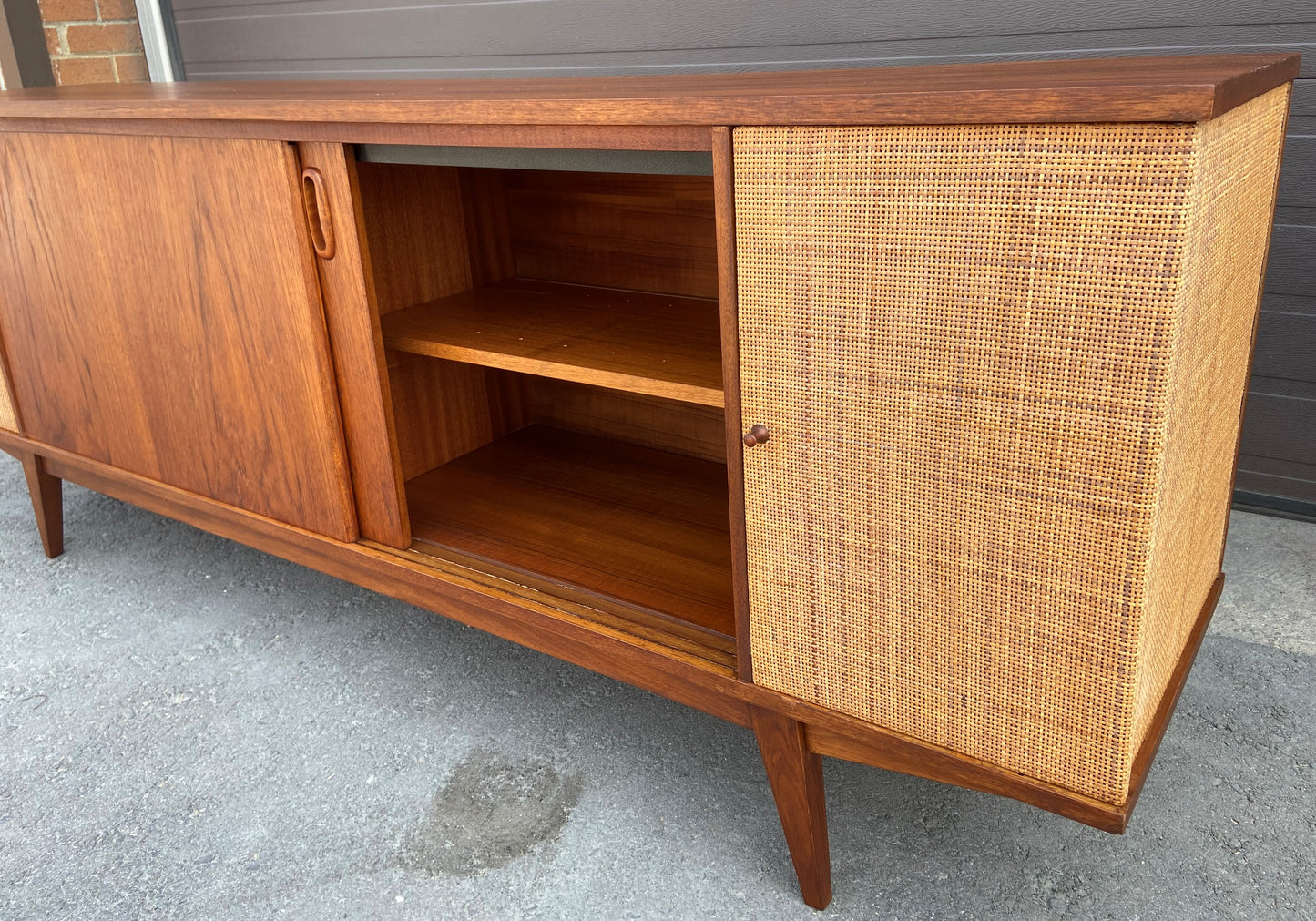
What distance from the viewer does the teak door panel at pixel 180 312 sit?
1.50 meters

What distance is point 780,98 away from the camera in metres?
0.98

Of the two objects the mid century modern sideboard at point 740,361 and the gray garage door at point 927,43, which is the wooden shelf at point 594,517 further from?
the gray garage door at point 927,43

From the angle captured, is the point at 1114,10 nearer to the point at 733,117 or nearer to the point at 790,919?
the point at 733,117

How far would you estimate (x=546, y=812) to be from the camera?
1446 mm

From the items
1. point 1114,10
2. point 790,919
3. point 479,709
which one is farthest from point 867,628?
point 1114,10

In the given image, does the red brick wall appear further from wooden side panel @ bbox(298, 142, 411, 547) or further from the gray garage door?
wooden side panel @ bbox(298, 142, 411, 547)

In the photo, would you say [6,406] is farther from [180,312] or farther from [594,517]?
[594,517]

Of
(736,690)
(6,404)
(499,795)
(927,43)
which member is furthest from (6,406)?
(927,43)

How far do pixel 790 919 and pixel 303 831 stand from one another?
0.66 metres

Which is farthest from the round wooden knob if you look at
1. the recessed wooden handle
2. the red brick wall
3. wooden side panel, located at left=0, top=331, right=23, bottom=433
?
the red brick wall

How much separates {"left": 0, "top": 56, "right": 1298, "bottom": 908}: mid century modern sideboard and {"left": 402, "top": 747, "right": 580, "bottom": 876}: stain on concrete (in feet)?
0.72

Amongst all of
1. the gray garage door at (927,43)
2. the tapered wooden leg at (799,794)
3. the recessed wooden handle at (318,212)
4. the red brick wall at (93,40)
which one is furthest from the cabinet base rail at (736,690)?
the red brick wall at (93,40)

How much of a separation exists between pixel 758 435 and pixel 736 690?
1.06 feet

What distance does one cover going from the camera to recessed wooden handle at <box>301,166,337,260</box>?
142cm
